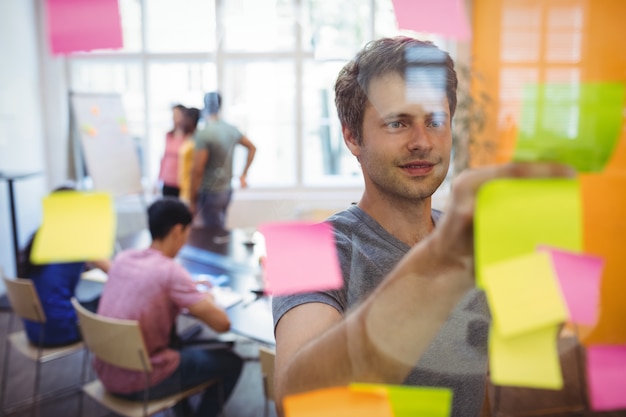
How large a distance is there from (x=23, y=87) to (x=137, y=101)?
0.66 meters

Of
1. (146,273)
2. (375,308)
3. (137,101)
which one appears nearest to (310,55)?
(375,308)

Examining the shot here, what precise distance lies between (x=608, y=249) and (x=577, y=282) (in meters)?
0.25

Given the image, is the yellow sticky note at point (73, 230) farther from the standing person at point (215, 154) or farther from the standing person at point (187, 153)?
the standing person at point (187, 153)

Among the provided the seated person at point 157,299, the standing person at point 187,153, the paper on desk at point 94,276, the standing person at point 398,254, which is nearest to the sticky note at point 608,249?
the standing person at point 398,254

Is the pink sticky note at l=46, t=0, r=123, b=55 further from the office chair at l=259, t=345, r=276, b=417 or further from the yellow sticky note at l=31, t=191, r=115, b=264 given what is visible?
the office chair at l=259, t=345, r=276, b=417

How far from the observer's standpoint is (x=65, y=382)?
2395 mm

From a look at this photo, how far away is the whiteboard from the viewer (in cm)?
67

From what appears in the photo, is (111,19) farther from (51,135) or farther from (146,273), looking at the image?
(146,273)

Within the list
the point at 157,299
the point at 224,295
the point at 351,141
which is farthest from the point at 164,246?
the point at 351,141

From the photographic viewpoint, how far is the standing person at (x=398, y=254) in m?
0.35

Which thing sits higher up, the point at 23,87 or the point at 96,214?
the point at 23,87

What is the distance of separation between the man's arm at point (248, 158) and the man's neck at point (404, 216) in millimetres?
387

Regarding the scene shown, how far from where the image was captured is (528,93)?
1.23ft

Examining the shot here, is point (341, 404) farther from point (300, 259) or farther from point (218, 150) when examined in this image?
point (218, 150)
